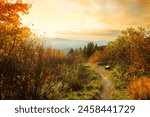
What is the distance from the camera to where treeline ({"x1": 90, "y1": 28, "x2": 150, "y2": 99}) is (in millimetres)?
9250

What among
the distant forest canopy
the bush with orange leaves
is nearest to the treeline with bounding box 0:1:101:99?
the distant forest canopy

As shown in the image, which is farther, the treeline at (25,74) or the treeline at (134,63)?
the treeline at (134,63)

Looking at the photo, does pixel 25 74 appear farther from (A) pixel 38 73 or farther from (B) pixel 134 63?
(B) pixel 134 63

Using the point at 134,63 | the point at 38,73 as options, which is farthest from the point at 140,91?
the point at 134,63

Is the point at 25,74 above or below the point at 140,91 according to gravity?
above

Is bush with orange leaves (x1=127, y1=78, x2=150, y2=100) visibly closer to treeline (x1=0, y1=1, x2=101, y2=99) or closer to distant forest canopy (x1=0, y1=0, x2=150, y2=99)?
distant forest canopy (x1=0, y1=0, x2=150, y2=99)

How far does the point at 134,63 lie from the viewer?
13.0 metres

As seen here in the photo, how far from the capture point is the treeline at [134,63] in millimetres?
9250

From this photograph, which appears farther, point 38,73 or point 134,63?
point 134,63

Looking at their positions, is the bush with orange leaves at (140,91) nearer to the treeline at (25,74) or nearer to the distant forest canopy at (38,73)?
the distant forest canopy at (38,73)

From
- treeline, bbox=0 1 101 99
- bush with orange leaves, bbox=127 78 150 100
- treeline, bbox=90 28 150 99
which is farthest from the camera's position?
treeline, bbox=90 28 150 99

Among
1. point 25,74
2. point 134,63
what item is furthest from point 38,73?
point 134,63

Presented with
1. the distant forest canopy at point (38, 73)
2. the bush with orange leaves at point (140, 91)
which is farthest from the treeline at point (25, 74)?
the bush with orange leaves at point (140, 91)

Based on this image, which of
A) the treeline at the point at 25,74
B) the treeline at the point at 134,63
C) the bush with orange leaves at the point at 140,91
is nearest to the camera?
the treeline at the point at 25,74
